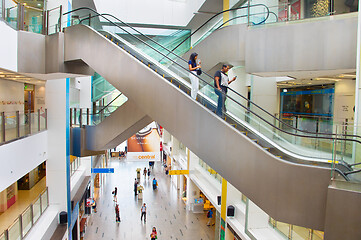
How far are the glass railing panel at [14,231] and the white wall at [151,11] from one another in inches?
602

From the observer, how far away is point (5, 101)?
42.9ft

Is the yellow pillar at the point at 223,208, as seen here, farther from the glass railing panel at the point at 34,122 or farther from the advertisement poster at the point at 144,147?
the glass railing panel at the point at 34,122

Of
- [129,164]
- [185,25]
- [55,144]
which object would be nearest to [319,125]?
[55,144]

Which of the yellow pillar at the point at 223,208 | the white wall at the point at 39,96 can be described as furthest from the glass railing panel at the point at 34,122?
the yellow pillar at the point at 223,208

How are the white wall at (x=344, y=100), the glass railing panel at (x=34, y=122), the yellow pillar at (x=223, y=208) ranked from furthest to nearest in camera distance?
the yellow pillar at (x=223, y=208)
the white wall at (x=344, y=100)
the glass railing panel at (x=34, y=122)

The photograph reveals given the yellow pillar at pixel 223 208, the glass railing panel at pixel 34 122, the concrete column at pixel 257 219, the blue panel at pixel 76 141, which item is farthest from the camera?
the yellow pillar at pixel 223 208

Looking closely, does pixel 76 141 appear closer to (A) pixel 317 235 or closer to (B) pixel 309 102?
(A) pixel 317 235

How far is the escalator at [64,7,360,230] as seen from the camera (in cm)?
559

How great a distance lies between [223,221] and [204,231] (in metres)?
3.75

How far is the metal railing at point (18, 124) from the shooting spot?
7.54 metres

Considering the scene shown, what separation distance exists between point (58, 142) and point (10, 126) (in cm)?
399

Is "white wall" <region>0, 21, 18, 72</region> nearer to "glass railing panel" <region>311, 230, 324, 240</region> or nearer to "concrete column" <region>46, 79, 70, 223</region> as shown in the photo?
"concrete column" <region>46, 79, 70, 223</region>

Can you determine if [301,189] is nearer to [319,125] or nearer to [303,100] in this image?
[319,125]

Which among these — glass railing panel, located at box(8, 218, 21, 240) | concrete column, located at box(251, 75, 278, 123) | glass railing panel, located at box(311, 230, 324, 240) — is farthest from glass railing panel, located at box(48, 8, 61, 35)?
glass railing panel, located at box(311, 230, 324, 240)
